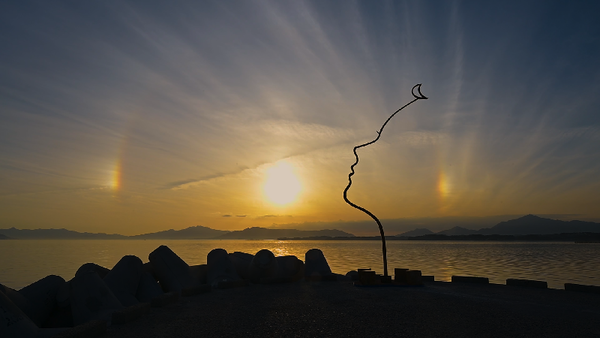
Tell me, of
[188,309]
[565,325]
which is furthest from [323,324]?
[565,325]

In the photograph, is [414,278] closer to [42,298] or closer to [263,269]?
[263,269]

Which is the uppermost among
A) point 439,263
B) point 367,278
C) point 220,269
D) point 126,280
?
point 220,269

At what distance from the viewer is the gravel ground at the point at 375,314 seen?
905cm

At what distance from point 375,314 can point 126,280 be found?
9076 mm

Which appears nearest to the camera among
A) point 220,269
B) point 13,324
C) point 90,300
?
point 13,324

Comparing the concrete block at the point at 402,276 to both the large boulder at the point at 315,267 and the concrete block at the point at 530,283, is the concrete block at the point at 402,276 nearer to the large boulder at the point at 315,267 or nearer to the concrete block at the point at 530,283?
the large boulder at the point at 315,267

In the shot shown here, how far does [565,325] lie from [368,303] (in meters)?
5.16

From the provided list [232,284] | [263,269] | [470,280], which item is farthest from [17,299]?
[470,280]

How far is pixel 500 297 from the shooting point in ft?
45.0

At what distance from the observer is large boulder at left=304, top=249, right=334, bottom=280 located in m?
18.9

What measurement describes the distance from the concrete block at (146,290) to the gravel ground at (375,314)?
208cm

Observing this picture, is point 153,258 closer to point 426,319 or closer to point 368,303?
point 368,303

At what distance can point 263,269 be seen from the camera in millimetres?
18250

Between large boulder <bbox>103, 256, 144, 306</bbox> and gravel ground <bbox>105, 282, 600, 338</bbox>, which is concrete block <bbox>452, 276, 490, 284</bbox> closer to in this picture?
gravel ground <bbox>105, 282, 600, 338</bbox>
